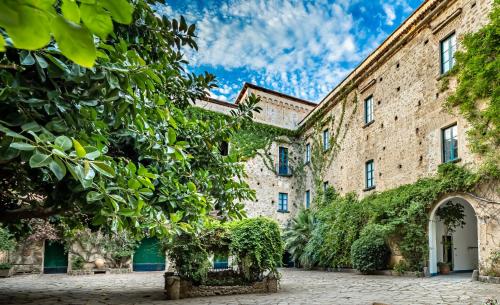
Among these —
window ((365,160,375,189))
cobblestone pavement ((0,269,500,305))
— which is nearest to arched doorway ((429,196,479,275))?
window ((365,160,375,189))

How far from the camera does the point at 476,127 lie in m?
10.4

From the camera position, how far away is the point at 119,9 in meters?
0.75

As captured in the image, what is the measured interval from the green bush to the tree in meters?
9.44

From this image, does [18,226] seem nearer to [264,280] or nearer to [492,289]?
[264,280]

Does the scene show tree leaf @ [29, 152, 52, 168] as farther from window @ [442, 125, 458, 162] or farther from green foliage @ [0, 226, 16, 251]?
green foliage @ [0, 226, 16, 251]

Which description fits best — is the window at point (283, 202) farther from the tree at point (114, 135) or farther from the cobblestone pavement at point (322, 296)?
the tree at point (114, 135)

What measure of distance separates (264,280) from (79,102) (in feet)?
24.8

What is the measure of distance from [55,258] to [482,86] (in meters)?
19.4

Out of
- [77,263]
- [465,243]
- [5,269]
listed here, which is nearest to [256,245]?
[465,243]

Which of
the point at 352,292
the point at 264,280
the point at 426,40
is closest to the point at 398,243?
the point at 352,292

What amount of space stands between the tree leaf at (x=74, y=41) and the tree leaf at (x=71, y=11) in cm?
6

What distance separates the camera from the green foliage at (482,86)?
993 cm

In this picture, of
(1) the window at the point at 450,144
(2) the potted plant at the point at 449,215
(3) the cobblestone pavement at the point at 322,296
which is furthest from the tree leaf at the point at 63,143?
(2) the potted plant at the point at 449,215

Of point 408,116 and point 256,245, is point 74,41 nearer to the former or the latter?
point 256,245
